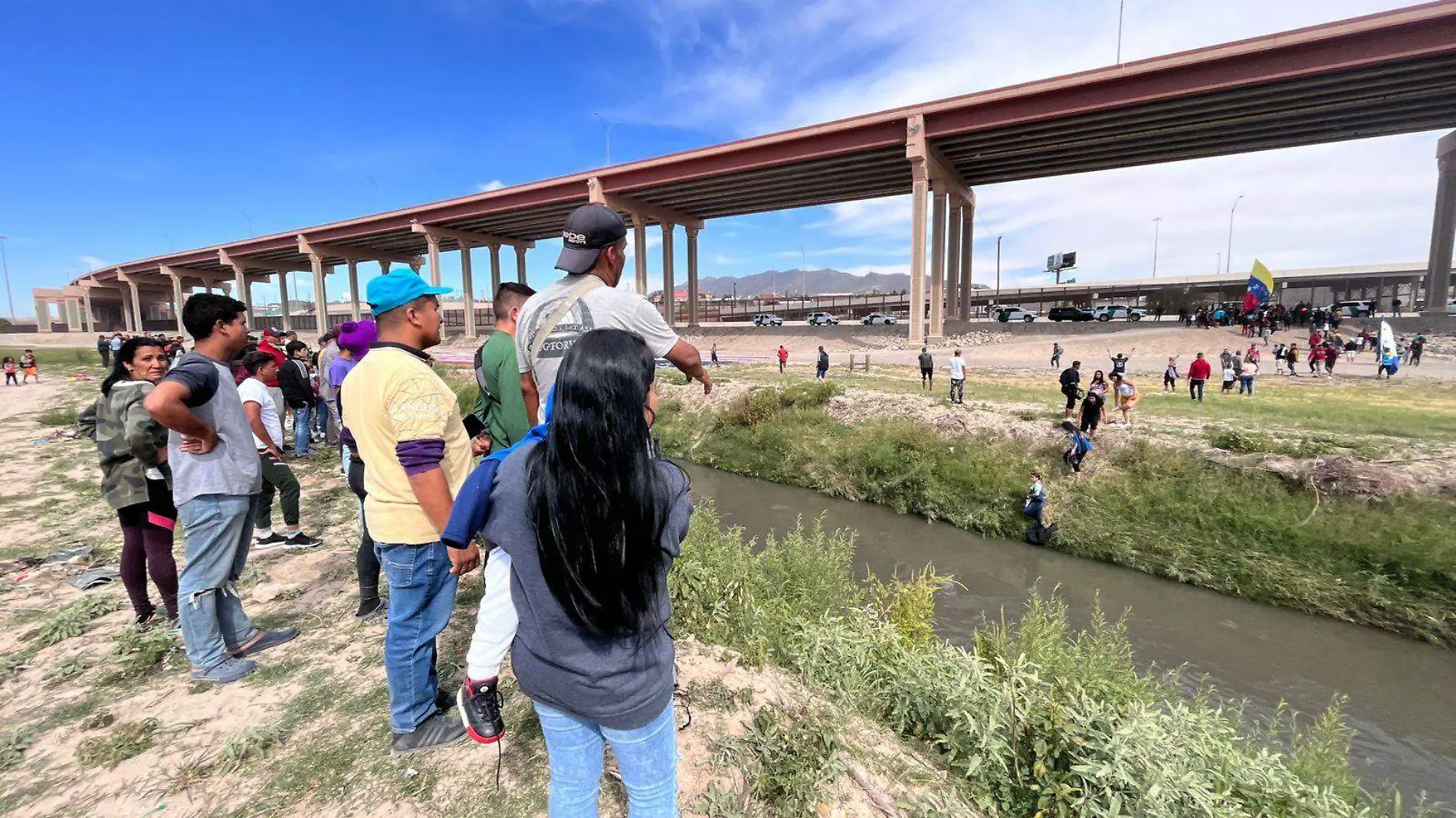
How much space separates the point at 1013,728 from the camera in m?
3.02

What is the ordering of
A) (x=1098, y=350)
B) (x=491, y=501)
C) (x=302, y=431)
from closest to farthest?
(x=491, y=501) < (x=302, y=431) < (x=1098, y=350)

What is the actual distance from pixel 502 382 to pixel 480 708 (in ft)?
5.24

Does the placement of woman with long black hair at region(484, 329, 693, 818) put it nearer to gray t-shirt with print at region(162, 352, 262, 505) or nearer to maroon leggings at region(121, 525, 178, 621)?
gray t-shirt with print at region(162, 352, 262, 505)

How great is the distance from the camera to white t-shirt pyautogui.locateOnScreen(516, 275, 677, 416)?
2146 millimetres

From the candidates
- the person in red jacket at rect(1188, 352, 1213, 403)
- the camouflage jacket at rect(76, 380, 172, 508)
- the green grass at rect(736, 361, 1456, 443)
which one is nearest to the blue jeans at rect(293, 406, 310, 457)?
the camouflage jacket at rect(76, 380, 172, 508)

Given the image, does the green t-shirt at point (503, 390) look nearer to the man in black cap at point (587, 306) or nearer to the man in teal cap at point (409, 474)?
the man in teal cap at point (409, 474)

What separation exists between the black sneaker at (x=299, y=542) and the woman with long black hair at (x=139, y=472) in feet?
5.05

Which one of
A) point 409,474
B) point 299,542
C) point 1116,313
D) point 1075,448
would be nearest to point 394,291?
point 409,474

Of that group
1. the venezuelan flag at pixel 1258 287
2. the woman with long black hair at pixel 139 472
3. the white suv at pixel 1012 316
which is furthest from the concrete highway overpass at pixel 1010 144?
the woman with long black hair at pixel 139 472

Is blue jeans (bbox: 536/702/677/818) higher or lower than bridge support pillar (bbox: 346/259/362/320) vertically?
lower

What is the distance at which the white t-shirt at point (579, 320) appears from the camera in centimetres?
215

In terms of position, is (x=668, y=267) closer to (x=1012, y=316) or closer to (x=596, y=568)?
(x=1012, y=316)

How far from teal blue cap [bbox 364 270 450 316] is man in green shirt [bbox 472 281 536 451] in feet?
1.19

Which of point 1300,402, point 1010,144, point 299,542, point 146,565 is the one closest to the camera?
point 146,565
